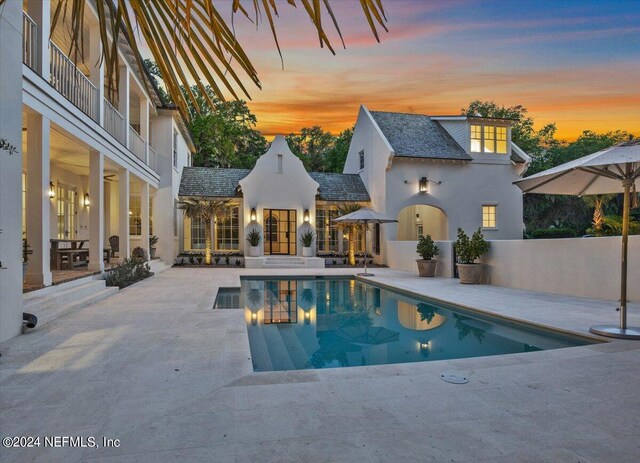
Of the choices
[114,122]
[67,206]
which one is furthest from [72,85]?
[67,206]

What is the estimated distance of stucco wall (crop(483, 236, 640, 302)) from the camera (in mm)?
8109

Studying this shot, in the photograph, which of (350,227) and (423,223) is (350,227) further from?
(423,223)

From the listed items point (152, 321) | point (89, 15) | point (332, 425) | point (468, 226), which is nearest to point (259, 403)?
point (332, 425)

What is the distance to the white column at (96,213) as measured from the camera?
951 centimetres

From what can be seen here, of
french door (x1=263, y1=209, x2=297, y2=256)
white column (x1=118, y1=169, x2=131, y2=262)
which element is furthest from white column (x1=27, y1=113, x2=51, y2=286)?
french door (x1=263, y1=209, x2=297, y2=256)

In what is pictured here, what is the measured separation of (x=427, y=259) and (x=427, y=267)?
35 centimetres

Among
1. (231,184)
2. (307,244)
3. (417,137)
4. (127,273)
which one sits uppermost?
(417,137)

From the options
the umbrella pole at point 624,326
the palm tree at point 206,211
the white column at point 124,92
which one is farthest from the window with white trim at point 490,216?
the white column at point 124,92

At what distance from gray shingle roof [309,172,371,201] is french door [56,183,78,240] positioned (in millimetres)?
10118

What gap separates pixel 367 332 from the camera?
6.96 metres

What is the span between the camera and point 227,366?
4.14 meters

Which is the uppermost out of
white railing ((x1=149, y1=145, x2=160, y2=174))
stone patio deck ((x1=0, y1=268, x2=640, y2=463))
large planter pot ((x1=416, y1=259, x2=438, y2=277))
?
white railing ((x1=149, y1=145, x2=160, y2=174))

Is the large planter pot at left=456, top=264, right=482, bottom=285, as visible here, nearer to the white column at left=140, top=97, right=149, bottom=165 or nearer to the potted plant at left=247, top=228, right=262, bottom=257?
the potted plant at left=247, top=228, right=262, bottom=257

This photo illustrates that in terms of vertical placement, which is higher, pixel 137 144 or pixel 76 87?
pixel 76 87
